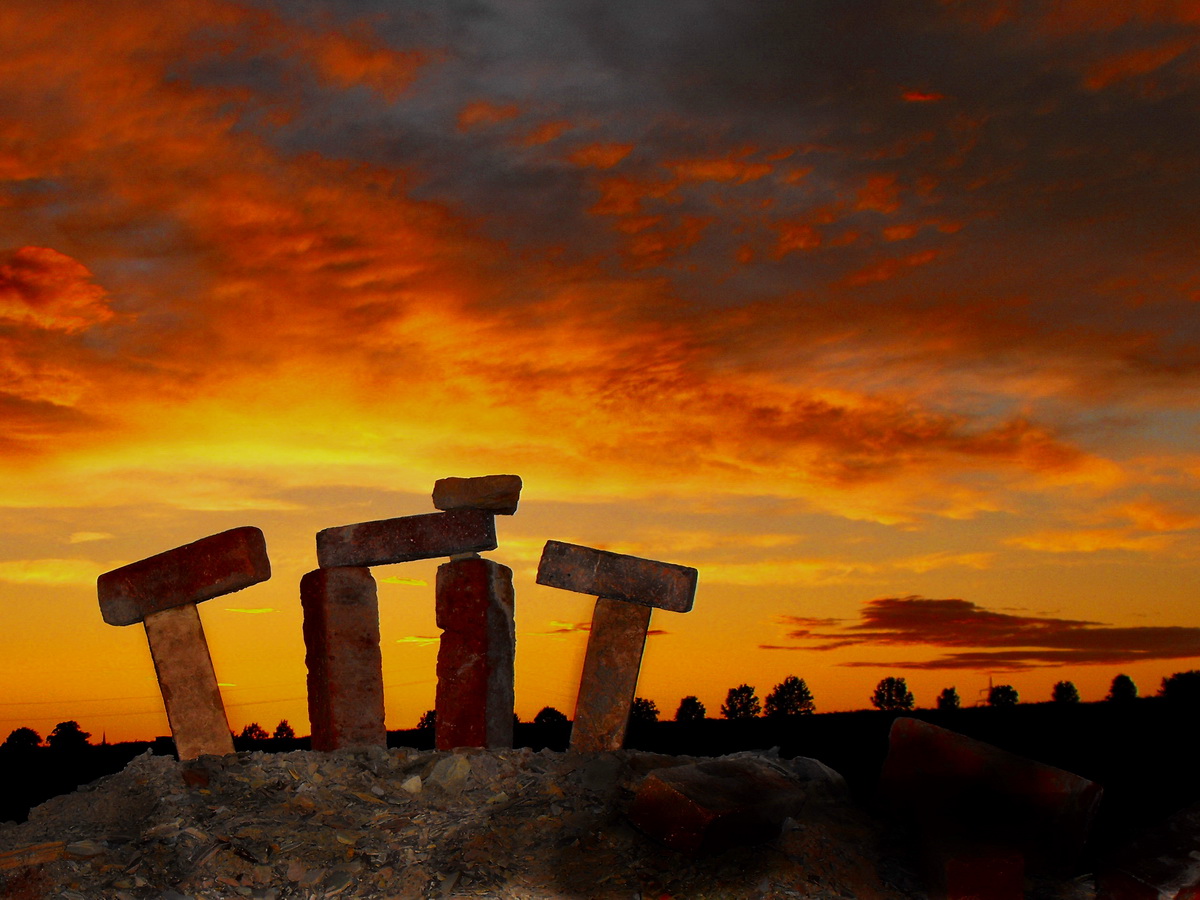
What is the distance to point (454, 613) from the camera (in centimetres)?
1198

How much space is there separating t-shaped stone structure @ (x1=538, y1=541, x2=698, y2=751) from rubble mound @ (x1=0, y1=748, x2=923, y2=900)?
176 centimetres

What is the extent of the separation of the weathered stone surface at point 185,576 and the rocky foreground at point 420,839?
227 cm

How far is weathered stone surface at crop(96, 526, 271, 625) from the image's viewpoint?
11.9 m

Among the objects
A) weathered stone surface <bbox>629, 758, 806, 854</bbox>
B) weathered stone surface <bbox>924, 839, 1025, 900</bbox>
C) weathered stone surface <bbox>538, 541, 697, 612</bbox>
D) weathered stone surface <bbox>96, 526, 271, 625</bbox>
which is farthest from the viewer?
weathered stone surface <bbox>96, 526, 271, 625</bbox>

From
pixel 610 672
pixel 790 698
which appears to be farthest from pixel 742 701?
pixel 610 672

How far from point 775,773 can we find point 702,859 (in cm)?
131

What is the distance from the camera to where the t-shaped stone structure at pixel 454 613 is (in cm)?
1186

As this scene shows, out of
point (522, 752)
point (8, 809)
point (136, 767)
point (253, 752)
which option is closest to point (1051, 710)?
point (522, 752)

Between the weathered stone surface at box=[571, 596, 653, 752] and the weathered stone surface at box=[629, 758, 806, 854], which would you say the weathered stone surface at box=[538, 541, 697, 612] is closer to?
the weathered stone surface at box=[571, 596, 653, 752]

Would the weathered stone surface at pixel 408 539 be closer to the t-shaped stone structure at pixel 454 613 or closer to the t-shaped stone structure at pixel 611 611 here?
the t-shaped stone structure at pixel 454 613

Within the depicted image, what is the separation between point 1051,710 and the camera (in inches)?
569

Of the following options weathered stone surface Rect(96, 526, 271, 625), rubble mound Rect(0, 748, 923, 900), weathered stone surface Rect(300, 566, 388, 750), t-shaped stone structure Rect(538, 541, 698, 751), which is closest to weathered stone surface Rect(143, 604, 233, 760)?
weathered stone surface Rect(96, 526, 271, 625)

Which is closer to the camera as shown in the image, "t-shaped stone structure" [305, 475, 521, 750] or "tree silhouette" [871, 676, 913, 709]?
"t-shaped stone structure" [305, 475, 521, 750]

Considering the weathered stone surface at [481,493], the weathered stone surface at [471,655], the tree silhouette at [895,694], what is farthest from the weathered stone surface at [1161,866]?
the tree silhouette at [895,694]
